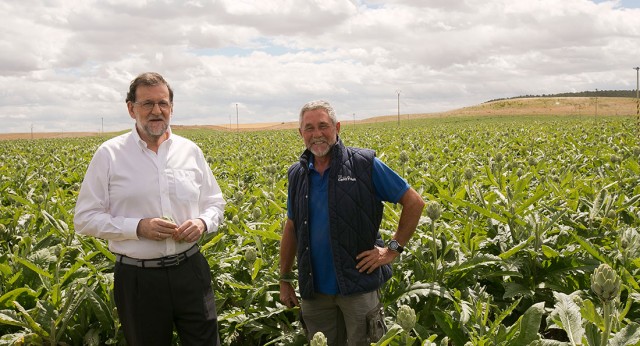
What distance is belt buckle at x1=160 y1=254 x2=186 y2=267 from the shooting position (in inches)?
119

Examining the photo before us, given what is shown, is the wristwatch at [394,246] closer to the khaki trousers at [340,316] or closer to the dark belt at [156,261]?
the khaki trousers at [340,316]

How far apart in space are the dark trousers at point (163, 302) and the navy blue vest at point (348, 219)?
25.0 inches

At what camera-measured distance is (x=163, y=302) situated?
304 cm

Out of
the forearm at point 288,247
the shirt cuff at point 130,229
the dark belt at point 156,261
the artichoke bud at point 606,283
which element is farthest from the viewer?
the forearm at point 288,247

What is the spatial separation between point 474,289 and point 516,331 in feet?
3.23

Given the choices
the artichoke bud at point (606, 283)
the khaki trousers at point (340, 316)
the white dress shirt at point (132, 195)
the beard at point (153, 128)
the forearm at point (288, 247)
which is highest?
the beard at point (153, 128)

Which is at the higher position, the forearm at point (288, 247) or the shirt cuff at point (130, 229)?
the shirt cuff at point (130, 229)

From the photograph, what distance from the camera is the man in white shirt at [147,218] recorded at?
2939 mm

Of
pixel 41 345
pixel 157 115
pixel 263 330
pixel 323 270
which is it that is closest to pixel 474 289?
pixel 323 270

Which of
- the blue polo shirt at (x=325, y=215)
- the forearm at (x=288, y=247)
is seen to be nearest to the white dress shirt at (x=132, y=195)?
the forearm at (x=288, y=247)

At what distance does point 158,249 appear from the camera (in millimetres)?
2982

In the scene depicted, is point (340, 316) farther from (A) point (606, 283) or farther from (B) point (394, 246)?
(A) point (606, 283)

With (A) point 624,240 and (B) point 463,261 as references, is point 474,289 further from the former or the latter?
(A) point 624,240

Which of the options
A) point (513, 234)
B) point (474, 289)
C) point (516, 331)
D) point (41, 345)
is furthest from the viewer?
point (513, 234)
